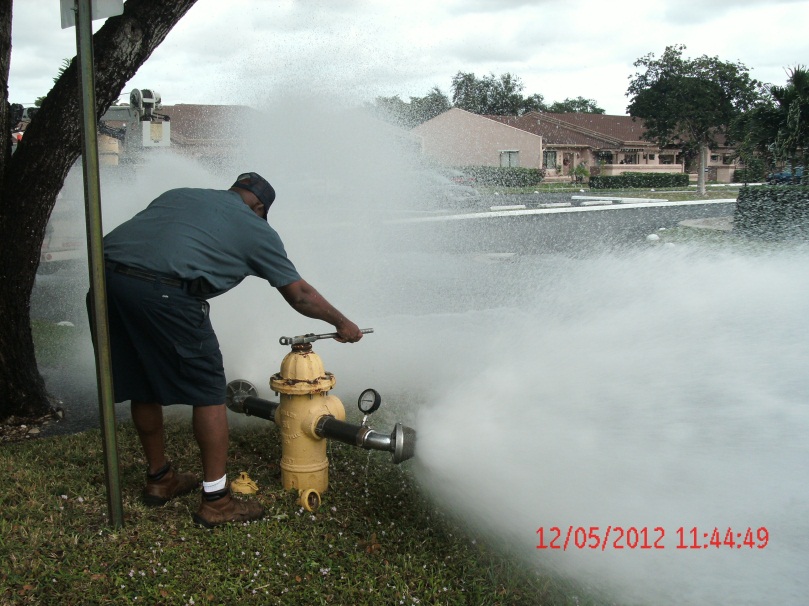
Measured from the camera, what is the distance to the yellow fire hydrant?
11.8 feet

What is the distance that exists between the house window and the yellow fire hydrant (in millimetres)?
42025

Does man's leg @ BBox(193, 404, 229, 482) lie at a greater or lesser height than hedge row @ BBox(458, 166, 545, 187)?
lesser


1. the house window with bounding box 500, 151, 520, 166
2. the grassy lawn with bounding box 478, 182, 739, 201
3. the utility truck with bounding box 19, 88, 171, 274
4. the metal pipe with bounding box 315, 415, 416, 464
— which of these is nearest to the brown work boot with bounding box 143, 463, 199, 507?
the metal pipe with bounding box 315, 415, 416, 464

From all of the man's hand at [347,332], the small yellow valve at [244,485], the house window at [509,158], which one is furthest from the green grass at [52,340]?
the house window at [509,158]

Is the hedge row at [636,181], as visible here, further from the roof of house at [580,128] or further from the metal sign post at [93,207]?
the metal sign post at [93,207]

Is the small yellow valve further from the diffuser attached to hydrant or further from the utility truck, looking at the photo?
the utility truck

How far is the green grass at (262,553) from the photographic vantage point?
9.67ft

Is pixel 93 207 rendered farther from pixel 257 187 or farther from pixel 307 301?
pixel 307 301

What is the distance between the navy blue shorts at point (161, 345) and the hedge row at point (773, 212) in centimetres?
1138

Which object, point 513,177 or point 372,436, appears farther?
point 513,177

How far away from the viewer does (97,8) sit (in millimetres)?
3072

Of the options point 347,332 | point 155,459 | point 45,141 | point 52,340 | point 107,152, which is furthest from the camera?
point 107,152

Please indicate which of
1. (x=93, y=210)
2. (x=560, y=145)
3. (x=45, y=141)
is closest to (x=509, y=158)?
(x=560, y=145)

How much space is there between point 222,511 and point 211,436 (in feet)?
1.10
